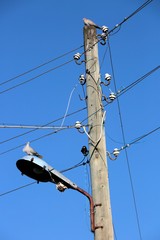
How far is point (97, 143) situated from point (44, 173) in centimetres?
84

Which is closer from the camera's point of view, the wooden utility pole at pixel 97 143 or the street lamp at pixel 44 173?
the wooden utility pole at pixel 97 143

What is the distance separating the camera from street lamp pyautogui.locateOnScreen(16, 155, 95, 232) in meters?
5.20

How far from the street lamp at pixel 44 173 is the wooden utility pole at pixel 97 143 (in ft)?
0.48

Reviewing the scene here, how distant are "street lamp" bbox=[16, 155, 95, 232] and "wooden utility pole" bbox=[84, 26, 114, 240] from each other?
15 cm

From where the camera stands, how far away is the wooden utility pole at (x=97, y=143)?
16.3 ft

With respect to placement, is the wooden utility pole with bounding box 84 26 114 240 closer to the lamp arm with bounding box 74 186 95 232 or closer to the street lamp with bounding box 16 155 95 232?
the lamp arm with bounding box 74 186 95 232

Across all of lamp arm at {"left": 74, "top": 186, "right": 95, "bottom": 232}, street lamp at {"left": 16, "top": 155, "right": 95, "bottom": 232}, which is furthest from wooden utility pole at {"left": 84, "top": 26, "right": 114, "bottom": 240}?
street lamp at {"left": 16, "top": 155, "right": 95, "bottom": 232}

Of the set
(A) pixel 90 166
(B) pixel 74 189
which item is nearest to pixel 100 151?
(A) pixel 90 166

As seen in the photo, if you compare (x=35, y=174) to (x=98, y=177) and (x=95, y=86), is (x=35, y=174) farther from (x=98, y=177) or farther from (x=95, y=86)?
(x=95, y=86)

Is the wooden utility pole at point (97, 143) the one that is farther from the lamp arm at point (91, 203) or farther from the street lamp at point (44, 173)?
the street lamp at point (44, 173)

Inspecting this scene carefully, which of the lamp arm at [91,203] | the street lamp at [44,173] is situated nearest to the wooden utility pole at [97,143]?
the lamp arm at [91,203]

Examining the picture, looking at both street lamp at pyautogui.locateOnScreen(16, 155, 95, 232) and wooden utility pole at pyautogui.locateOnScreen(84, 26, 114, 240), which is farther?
street lamp at pyautogui.locateOnScreen(16, 155, 95, 232)

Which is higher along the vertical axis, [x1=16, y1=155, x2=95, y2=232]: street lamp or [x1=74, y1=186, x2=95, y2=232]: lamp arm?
[x1=16, y1=155, x2=95, y2=232]: street lamp

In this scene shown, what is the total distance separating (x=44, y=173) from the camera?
5293mm
